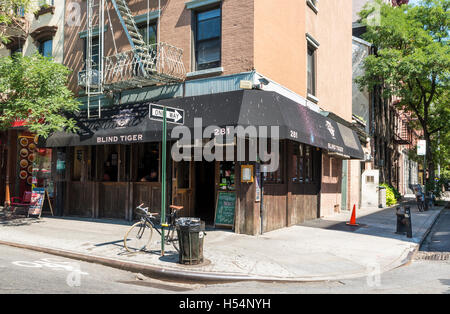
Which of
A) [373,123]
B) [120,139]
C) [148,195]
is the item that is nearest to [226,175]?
[148,195]

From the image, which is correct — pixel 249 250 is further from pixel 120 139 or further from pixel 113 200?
pixel 113 200

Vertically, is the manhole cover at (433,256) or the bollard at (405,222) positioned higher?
the bollard at (405,222)

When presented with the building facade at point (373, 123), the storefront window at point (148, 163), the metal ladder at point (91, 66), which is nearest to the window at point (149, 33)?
the metal ladder at point (91, 66)

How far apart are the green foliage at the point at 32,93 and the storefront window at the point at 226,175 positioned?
5195 mm

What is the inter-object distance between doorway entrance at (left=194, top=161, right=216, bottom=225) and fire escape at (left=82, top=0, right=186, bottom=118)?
344 centimetres

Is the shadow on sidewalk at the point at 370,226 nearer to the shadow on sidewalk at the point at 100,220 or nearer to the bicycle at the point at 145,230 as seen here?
the shadow on sidewalk at the point at 100,220

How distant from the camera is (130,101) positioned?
13.1 m

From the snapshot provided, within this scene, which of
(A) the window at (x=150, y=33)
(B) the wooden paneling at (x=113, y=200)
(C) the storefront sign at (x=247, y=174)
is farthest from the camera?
(B) the wooden paneling at (x=113, y=200)

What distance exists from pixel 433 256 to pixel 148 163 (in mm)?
9037

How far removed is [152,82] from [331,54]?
924 cm

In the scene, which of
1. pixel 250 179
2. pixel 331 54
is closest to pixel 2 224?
pixel 250 179

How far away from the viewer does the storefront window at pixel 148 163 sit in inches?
514
